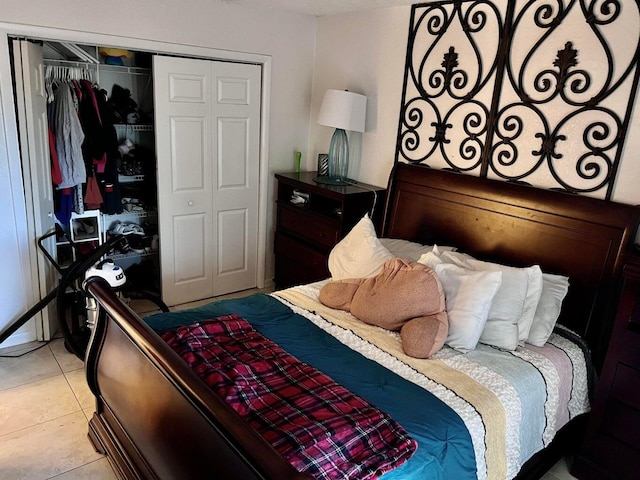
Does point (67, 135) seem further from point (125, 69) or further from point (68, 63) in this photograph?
point (125, 69)

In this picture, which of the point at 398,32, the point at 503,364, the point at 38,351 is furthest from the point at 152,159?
the point at 503,364

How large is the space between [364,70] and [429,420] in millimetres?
2659

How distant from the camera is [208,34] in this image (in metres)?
3.41

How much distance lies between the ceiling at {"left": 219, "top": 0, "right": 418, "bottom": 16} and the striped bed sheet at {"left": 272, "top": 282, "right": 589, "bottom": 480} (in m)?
2.11

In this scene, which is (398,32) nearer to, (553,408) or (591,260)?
(591,260)

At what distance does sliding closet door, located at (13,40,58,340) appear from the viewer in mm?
2795

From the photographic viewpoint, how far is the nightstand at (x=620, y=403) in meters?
2.00

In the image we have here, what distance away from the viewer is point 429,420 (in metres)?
1.63

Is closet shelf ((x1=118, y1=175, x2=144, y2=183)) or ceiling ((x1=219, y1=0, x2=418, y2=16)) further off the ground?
ceiling ((x1=219, y1=0, x2=418, y2=16))

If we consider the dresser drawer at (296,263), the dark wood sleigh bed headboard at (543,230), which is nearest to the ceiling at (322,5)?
the dark wood sleigh bed headboard at (543,230)

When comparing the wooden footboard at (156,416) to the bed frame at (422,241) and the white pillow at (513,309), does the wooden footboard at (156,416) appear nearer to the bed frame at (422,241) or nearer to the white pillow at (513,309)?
the bed frame at (422,241)

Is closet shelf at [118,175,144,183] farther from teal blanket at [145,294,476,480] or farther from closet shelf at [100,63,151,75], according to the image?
teal blanket at [145,294,476,480]

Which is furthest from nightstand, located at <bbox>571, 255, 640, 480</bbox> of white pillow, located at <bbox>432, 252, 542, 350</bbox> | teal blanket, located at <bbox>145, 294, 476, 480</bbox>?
teal blanket, located at <bbox>145, 294, 476, 480</bbox>

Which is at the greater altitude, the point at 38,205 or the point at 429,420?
the point at 38,205
